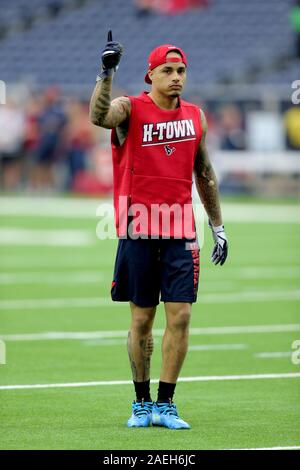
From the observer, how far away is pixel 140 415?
762 cm

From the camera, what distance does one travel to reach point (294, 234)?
2262 centimetres

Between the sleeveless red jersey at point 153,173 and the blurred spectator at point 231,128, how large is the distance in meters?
22.5

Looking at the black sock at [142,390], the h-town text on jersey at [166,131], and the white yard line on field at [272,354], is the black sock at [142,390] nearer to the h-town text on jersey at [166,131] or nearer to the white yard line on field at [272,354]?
the h-town text on jersey at [166,131]

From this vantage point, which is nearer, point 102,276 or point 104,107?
point 104,107

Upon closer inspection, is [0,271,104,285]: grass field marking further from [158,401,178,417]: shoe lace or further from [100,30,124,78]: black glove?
[100,30,124,78]: black glove

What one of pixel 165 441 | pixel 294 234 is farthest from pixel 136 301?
pixel 294 234

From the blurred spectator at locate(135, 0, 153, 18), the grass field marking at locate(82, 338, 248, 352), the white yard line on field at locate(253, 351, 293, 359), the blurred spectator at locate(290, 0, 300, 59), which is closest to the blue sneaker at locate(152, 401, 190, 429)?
the white yard line on field at locate(253, 351, 293, 359)

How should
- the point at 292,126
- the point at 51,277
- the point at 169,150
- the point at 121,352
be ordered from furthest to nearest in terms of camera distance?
the point at 292,126 < the point at 51,277 < the point at 121,352 < the point at 169,150

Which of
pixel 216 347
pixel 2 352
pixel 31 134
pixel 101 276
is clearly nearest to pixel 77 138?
pixel 31 134

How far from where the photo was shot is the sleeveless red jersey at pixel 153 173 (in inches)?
301

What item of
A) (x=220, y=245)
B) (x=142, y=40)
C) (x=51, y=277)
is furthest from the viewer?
(x=142, y=40)

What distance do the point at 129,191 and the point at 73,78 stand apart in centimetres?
2793

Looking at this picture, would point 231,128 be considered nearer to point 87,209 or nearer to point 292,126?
point 292,126

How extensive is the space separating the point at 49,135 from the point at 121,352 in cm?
2084
